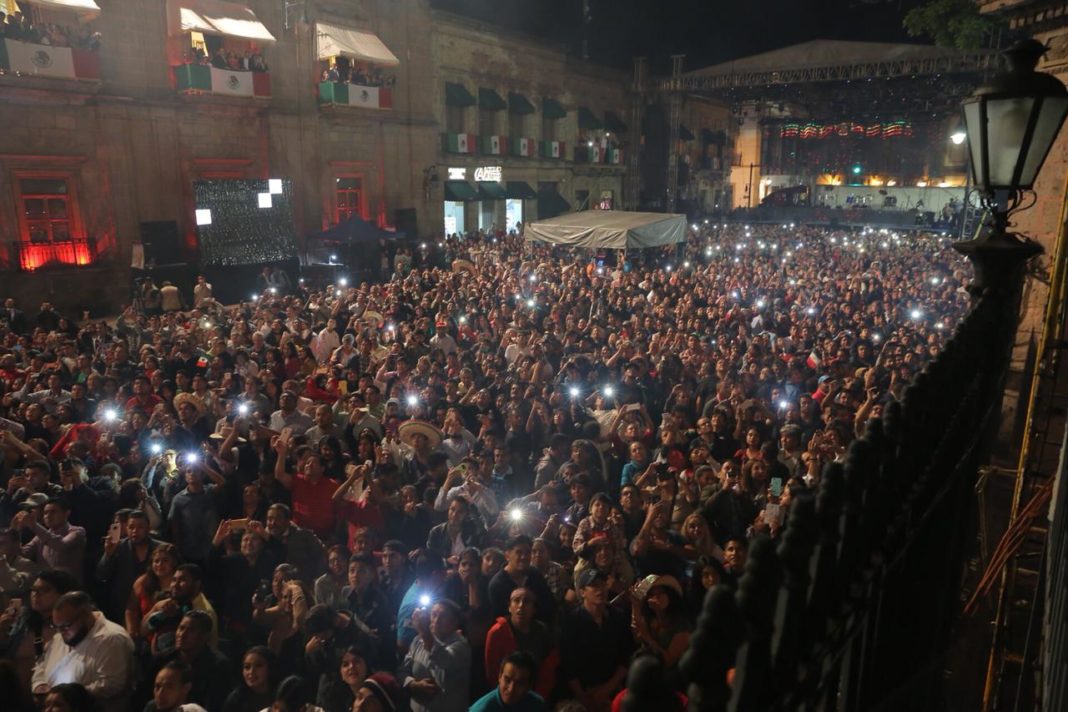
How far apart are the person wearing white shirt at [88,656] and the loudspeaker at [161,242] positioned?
64.9 ft

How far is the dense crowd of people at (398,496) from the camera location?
479 centimetres

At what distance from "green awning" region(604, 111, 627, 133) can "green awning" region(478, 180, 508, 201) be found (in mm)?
10759

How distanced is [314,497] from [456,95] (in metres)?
30.7

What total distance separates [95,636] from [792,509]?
497cm

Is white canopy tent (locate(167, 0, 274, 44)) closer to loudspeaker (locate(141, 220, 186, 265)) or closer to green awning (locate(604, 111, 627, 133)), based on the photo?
loudspeaker (locate(141, 220, 186, 265))

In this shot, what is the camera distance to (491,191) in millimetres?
36406

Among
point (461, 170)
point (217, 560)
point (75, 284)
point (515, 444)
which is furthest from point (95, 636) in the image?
point (461, 170)

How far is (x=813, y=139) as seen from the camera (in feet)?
221

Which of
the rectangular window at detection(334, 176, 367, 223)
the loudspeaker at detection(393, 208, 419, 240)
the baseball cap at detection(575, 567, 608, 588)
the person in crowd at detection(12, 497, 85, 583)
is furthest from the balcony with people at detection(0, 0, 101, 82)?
the baseball cap at detection(575, 567, 608, 588)

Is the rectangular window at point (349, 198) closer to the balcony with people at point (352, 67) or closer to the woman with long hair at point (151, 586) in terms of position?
the balcony with people at point (352, 67)

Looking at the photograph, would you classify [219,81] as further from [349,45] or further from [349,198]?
[349,198]

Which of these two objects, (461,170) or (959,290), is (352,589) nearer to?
(959,290)

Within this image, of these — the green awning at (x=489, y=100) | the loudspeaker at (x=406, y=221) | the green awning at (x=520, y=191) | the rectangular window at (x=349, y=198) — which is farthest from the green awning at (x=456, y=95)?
the rectangular window at (x=349, y=198)

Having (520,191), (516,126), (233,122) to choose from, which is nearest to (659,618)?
(233,122)
